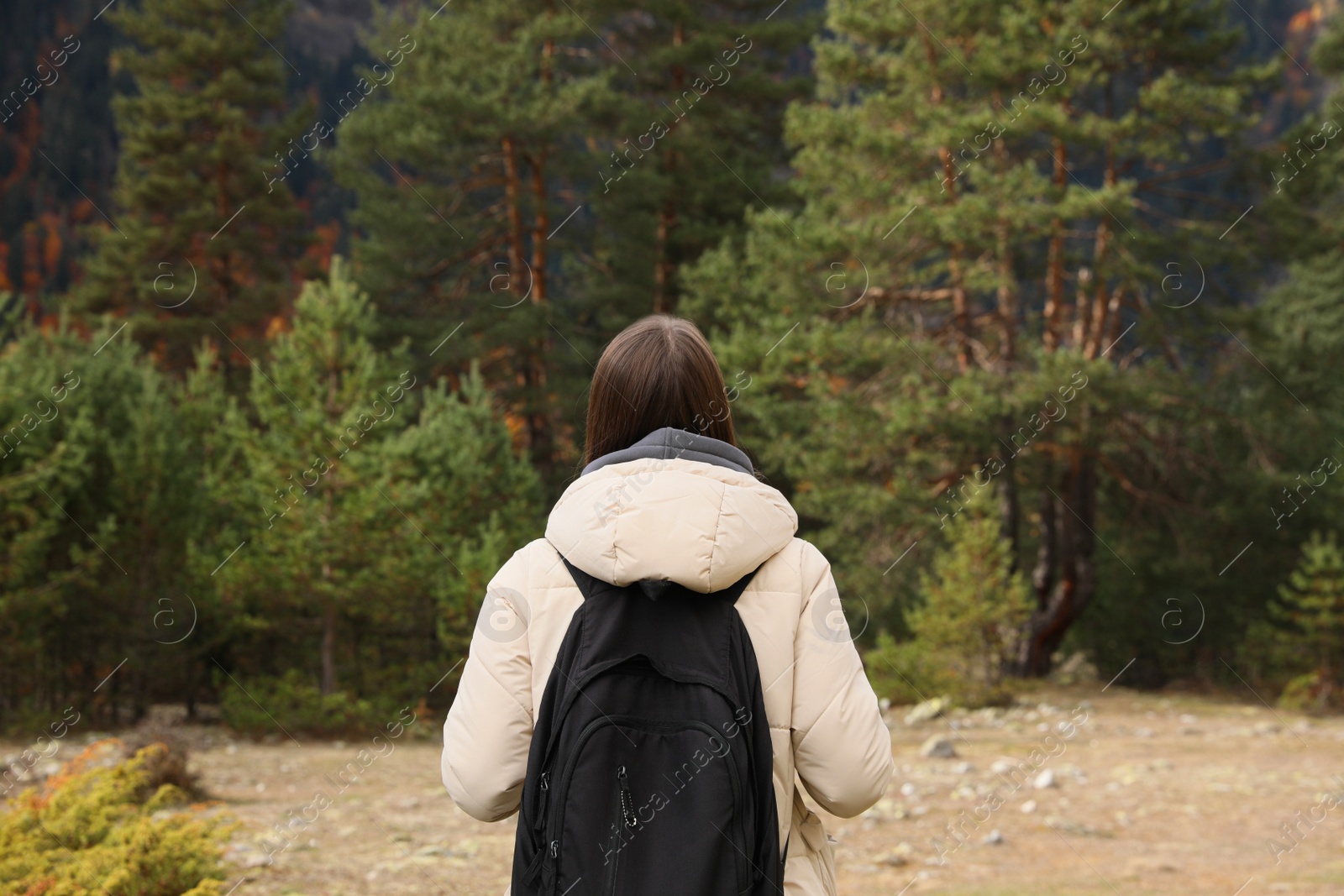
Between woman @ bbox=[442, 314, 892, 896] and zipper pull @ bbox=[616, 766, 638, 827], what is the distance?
18cm

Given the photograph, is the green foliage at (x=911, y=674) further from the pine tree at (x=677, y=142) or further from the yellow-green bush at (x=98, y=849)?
the yellow-green bush at (x=98, y=849)

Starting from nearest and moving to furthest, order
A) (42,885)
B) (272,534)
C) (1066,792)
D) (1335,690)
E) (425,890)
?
(42,885)
(425,890)
(1066,792)
(272,534)
(1335,690)

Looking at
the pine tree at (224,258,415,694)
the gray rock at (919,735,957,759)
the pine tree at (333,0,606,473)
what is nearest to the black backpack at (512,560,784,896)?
the gray rock at (919,735,957,759)

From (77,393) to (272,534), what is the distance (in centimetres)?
262

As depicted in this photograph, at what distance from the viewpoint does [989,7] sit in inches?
572

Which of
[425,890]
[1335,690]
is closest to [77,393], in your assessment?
[425,890]

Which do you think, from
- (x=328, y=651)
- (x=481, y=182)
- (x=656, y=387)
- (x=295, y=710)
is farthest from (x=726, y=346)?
(x=656, y=387)

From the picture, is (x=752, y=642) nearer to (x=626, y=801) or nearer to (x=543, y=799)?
(x=626, y=801)

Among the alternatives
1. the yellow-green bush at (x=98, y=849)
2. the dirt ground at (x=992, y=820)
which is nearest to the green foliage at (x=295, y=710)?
the dirt ground at (x=992, y=820)

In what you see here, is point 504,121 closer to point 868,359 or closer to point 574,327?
point 574,327

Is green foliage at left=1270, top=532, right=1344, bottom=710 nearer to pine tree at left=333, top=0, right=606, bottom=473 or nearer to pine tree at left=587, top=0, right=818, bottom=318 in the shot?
pine tree at left=587, top=0, right=818, bottom=318

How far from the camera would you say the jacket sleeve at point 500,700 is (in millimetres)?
1775

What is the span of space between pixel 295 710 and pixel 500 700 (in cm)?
1115

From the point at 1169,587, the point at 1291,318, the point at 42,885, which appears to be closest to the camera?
the point at 42,885
